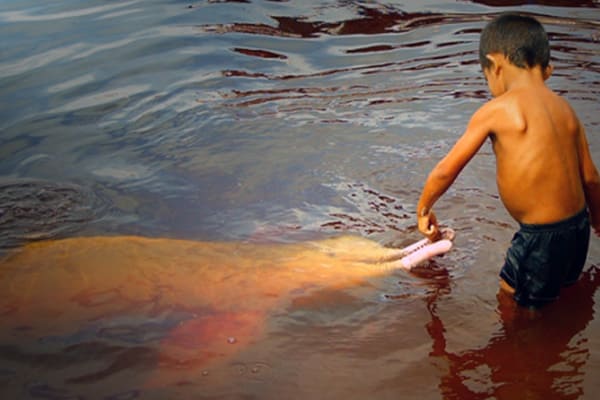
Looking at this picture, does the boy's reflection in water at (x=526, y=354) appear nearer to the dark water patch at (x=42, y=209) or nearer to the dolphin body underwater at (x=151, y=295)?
the dolphin body underwater at (x=151, y=295)

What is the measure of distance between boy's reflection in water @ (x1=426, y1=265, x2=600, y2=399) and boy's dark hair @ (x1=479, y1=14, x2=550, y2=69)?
108 cm

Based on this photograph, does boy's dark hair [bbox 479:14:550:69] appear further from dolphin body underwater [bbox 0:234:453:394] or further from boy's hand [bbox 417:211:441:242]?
dolphin body underwater [bbox 0:234:453:394]

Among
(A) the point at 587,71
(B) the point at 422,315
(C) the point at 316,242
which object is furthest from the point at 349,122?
(B) the point at 422,315

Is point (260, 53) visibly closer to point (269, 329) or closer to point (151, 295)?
point (151, 295)

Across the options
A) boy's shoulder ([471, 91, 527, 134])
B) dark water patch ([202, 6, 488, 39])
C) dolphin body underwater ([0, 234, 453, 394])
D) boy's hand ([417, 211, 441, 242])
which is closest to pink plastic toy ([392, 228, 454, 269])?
dolphin body underwater ([0, 234, 453, 394])

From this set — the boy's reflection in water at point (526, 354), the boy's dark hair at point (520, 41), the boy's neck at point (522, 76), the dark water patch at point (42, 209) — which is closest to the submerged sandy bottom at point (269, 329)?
the boy's reflection in water at point (526, 354)

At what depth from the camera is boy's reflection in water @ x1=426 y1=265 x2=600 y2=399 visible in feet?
8.84

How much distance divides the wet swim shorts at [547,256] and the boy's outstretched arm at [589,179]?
0.45 ft

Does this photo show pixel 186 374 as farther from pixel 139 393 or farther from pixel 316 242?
pixel 316 242

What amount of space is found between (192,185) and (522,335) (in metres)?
2.66

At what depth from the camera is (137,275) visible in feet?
12.4

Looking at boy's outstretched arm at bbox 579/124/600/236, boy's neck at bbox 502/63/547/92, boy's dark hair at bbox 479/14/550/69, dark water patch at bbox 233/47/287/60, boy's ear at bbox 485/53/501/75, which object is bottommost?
boy's outstretched arm at bbox 579/124/600/236

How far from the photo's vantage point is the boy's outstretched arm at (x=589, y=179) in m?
3.03

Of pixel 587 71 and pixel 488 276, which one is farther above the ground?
pixel 587 71
